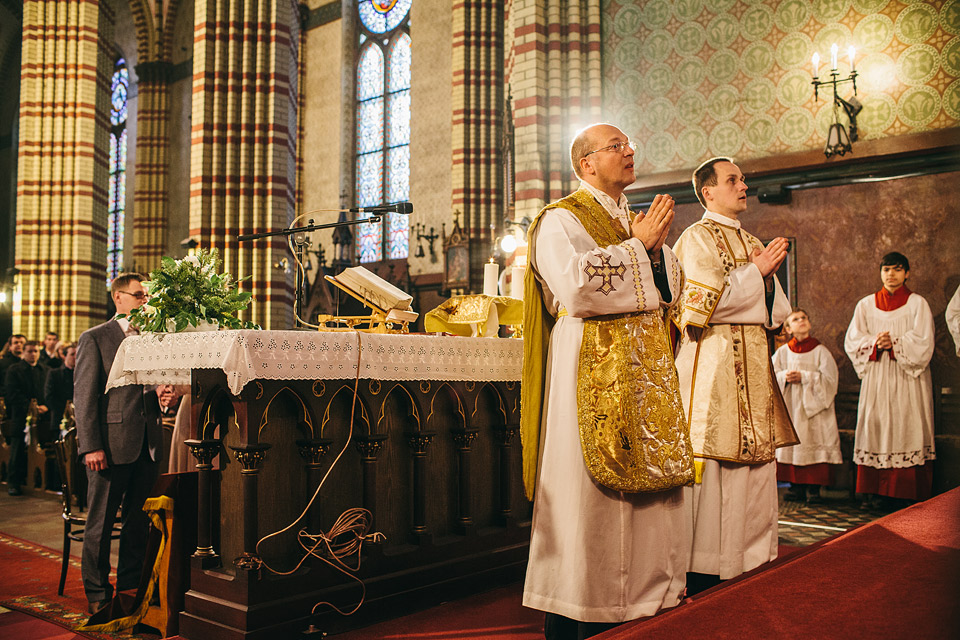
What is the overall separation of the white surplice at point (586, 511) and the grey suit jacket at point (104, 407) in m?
2.41

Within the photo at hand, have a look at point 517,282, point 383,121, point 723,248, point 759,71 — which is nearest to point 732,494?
point 723,248

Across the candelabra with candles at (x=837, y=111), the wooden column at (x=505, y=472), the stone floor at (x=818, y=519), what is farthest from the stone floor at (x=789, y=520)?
the candelabra with candles at (x=837, y=111)

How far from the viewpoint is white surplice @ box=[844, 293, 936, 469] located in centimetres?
620

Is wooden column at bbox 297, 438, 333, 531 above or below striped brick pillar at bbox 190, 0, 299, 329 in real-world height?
below

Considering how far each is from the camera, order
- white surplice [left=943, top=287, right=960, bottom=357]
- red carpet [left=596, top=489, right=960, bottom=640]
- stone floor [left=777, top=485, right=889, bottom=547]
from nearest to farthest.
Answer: red carpet [left=596, top=489, right=960, bottom=640] < stone floor [left=777, top=485, right=889, bottom=547] < white surplice [left=943, top=287, right=960, bottom=357]

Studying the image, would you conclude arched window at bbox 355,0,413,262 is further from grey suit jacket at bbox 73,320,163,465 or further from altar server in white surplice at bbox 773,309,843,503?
grey suit jacket at bbox 73,320,163,465

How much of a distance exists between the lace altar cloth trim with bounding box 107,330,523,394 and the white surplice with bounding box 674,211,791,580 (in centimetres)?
106

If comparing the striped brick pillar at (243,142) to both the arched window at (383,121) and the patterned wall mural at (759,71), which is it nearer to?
the arched window at (383,121)

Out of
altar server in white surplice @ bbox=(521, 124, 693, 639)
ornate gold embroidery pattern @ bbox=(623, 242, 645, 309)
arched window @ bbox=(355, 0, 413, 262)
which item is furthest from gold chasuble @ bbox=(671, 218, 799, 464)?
arched window @ bbox=(355, 0, 413, 262)

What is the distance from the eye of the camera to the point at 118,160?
21125 mm

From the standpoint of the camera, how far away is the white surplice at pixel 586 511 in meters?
2.53

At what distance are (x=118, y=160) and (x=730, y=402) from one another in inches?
847

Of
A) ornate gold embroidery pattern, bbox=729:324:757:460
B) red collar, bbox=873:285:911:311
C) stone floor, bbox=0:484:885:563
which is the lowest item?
stone floor, bbox=0:484:885:563

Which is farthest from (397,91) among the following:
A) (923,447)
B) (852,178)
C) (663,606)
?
(663,606)
